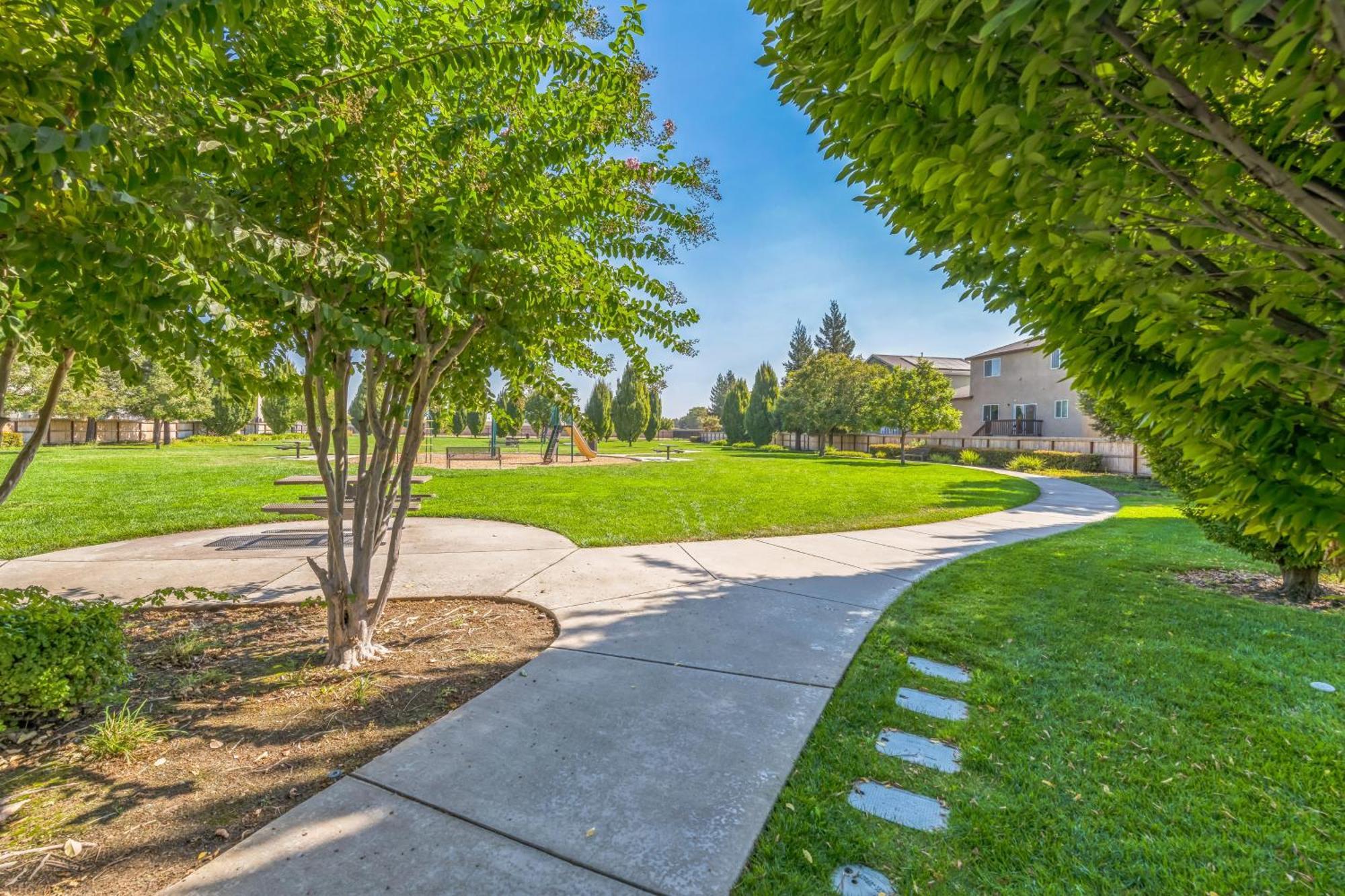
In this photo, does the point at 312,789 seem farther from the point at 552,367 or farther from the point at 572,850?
the point at 552,367

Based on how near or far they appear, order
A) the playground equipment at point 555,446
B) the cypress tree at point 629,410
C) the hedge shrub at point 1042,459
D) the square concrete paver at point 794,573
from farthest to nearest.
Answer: the cypress tree at point 629,410 → the hedge shrub at point 1042,459 → the playground equipment at point 555,446 → the square concrete paver at point 794,573

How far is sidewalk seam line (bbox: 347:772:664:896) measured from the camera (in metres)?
1.69

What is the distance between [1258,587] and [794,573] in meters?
4.67

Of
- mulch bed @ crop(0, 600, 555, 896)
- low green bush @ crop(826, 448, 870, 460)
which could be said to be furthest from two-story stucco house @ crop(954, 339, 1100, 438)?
mulch bed @ crop(0, 600, 555, 896)

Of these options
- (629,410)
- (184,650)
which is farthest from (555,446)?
(629,410)

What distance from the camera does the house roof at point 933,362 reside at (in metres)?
36.2

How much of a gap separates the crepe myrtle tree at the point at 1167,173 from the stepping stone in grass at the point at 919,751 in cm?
150

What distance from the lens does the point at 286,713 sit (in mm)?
2705

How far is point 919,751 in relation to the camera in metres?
2.47

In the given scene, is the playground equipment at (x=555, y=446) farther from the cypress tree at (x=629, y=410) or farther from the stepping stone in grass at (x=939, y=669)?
the cypress tree at (x=629, y=410)

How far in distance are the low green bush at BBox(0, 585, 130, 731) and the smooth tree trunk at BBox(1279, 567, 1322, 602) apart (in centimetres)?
868

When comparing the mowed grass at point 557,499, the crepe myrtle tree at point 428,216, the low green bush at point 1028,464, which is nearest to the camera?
the crepe myrtle tree at point 428,216

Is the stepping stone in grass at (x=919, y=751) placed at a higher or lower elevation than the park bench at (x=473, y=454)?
lower

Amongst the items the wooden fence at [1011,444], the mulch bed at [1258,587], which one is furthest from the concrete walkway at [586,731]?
the wooden fence at [1011,444]
